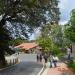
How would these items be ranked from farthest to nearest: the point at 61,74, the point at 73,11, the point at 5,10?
the point at 73,11 < the point at 5,10 < the point at 61,74

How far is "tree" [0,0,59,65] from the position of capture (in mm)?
45678

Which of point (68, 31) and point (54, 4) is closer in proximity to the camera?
point (54, 4)

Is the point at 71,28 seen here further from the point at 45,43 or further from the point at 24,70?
the point at 45,43

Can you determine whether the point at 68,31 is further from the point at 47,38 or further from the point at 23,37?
the point at 47,38

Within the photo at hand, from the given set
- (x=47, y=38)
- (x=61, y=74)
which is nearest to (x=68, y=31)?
(x=61, y=74)

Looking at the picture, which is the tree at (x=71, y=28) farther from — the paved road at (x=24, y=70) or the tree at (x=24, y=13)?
the paved road at (x=24, y=70)

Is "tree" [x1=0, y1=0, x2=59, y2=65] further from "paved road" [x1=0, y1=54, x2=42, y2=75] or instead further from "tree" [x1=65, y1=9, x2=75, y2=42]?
"tree" [x1=65, y1=9, x2=75, y2=42]

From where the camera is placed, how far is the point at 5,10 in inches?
1781

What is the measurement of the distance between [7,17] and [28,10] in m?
3.20

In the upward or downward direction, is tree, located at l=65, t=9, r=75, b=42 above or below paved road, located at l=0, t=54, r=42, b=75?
above

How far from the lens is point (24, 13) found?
48469 millimetres

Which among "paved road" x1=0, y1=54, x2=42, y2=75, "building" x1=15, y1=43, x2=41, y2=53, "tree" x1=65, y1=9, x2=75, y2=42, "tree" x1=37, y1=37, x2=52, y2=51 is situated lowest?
"building" x1=15, y1=43, x2=41, y2=53

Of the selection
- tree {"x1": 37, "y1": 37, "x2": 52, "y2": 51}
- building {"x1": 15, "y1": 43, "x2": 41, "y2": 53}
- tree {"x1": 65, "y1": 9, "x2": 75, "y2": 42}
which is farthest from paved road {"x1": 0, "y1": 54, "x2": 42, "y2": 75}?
building {"x1": 15, "y1": 43, "x2": 41, "y2": 53}

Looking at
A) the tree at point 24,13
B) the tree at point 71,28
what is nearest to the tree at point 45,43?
the tree at point 71,28
